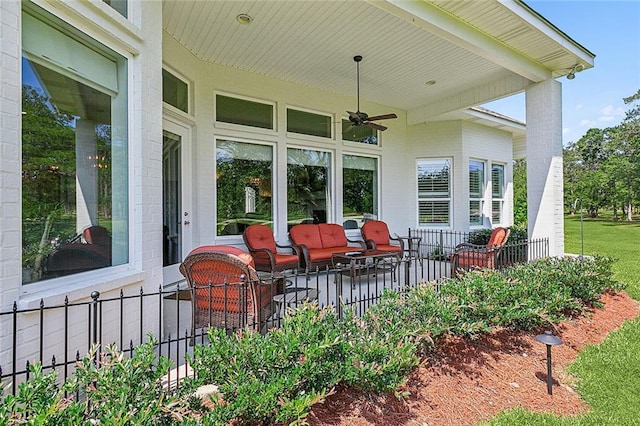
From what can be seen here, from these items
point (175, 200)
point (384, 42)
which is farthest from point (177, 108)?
point (384, 42)

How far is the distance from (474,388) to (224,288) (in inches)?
84.3

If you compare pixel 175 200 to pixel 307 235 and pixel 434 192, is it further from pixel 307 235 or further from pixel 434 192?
pixel 434 192

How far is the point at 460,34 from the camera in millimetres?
4672

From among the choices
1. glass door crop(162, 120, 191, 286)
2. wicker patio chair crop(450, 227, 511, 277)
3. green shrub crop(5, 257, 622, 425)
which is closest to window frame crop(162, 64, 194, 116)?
glass door crop(162, 120, 191, 286)

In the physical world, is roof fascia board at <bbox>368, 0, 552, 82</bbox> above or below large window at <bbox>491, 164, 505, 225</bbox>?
above

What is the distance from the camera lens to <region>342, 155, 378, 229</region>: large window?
817 centimetres

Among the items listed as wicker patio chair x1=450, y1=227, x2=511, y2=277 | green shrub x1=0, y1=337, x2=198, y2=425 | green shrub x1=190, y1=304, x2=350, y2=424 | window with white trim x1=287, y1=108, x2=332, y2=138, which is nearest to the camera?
green shrub x1=0, y1=337, x2=198, y2=425

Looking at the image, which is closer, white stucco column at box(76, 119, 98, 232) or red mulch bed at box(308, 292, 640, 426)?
red mulch bed at box(308, 292, 640, 426)

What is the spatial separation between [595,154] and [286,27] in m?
40.9

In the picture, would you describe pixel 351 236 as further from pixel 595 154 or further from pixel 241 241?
pixel 595 154

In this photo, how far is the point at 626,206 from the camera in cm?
2845

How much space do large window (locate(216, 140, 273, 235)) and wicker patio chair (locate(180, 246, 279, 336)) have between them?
3.23 m

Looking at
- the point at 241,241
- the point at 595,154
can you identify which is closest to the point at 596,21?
the point at 241,241

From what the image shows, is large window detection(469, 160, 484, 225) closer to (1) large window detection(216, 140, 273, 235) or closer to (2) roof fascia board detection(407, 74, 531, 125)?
(2) roof fascia board detection(407, 74, 531, 125)
